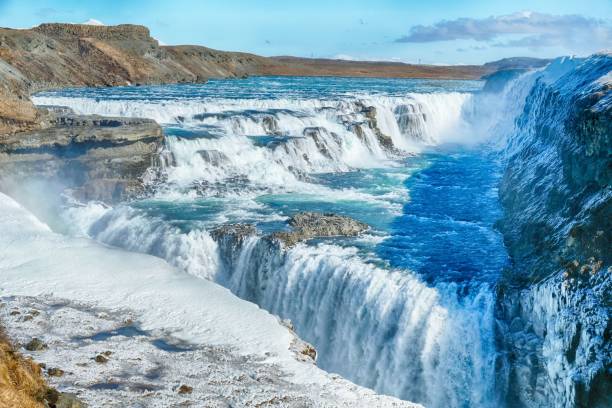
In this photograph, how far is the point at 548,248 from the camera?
37.7ft

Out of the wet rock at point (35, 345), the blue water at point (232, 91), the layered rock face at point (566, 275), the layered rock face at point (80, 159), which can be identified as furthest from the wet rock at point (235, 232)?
the blue water at point (232, 91)

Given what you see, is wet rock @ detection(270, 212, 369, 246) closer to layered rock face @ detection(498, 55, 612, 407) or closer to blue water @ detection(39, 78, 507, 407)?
blue water @ detection(39, 78, 507, 407)

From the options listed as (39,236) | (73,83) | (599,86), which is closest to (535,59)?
(73,83)

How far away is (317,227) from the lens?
49.2 feet

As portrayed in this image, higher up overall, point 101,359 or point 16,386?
point 16,386

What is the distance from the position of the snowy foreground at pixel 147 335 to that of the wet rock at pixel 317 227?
315cm

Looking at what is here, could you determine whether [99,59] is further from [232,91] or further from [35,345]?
[35,345]

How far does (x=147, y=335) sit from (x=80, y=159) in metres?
11.9

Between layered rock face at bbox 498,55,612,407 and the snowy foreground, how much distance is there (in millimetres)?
2851

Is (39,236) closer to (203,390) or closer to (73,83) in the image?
(203,390)

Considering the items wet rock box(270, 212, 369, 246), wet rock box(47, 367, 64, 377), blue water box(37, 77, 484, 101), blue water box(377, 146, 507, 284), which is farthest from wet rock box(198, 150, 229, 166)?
wet rock box(47, 367, 64, 377)

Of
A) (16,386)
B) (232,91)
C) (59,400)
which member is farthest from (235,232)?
(232,91)

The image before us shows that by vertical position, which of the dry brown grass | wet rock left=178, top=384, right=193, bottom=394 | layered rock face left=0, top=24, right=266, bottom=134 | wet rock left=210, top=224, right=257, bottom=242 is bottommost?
wet rock left=178, top=384, right=193, bottom=394

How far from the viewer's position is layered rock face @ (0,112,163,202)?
1888cm
